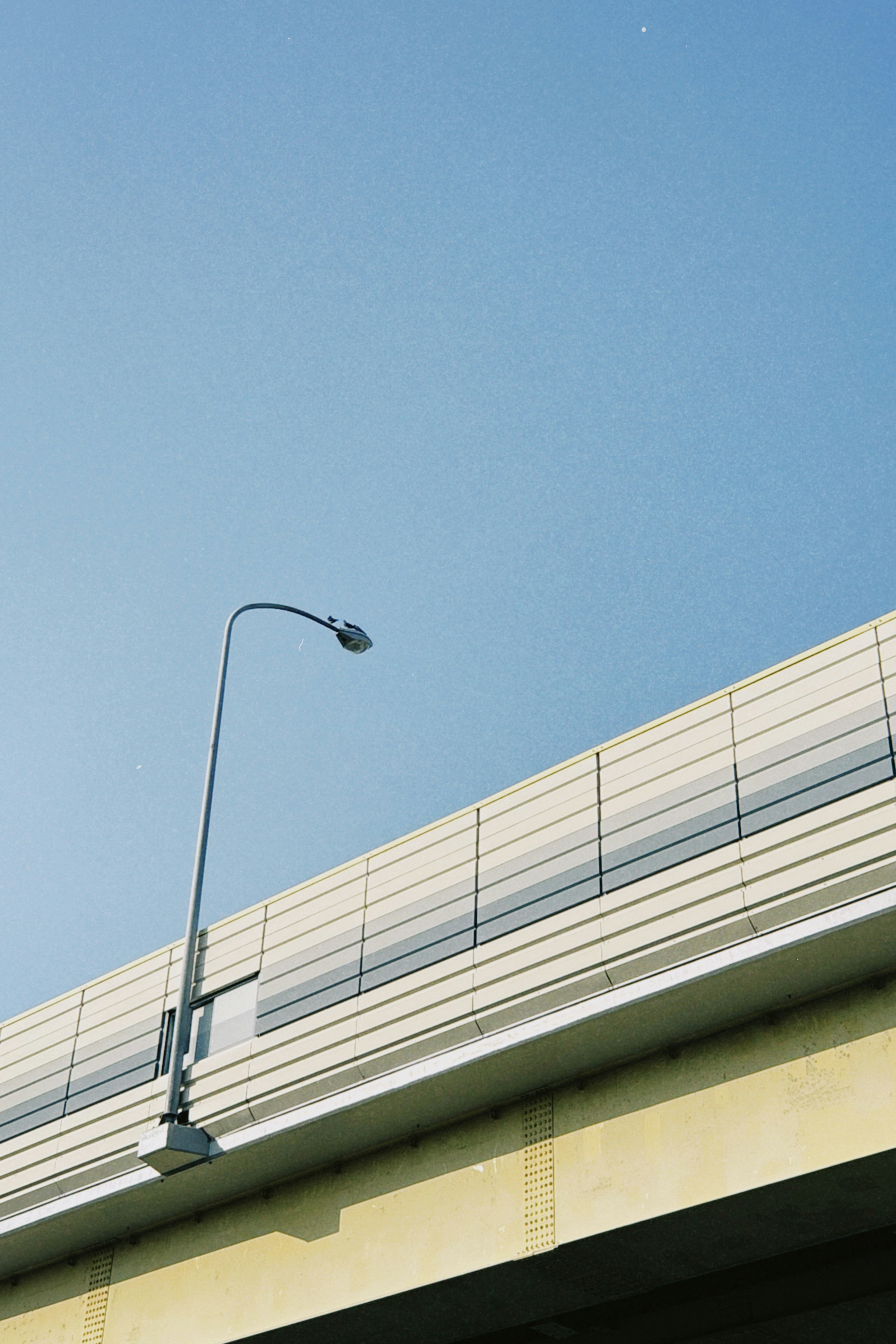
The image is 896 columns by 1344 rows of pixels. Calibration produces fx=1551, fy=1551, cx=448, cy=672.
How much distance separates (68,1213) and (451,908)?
6407 mm

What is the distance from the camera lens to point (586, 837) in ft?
55.8

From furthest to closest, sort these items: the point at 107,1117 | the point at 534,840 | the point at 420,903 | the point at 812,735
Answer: the point at 107,1117 → the point at 420,903 → the point at 534,840 → the point at 812,735

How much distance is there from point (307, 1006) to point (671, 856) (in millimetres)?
5122

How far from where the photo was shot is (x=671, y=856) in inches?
628

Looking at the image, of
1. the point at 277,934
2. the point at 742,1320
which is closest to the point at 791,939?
the point at 742,1320

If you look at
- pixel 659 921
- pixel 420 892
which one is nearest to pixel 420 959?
pixel 420 892

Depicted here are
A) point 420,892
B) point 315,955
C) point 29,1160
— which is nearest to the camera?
point 420,892

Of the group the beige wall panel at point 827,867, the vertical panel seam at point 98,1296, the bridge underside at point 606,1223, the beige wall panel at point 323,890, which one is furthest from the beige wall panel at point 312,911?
the beige wall panel at point 827,867

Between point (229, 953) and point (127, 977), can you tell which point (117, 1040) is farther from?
point (229, 953)

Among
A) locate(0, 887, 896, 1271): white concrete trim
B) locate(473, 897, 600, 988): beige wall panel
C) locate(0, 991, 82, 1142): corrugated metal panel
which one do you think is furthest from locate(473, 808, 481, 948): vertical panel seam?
locate(0, 991, 82, 1142): corrugated metal panel

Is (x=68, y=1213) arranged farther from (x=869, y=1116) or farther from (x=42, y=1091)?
(x=869, y=1116)

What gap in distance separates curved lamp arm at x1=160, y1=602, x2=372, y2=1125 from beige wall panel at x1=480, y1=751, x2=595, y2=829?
177 inches

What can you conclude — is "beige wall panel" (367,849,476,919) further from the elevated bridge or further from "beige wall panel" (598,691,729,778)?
"beige wall panel" (598,691,729,778)

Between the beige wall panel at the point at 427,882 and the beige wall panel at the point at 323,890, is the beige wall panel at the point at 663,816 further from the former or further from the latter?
the beige wall panel at the point at 323,890
